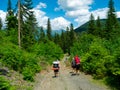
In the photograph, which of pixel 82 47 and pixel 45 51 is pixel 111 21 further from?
pixel 82 47

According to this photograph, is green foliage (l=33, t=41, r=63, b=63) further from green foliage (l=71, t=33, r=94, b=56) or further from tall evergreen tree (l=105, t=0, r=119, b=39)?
tall evergreen tree (l=105, t=0, r=119, b=39)

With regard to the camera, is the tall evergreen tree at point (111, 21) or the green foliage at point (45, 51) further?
the tall evergreen tree at point (111, 21)

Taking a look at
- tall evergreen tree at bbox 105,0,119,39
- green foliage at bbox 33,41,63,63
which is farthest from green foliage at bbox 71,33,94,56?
tall evergreen tree at bbox 105,0,119,39

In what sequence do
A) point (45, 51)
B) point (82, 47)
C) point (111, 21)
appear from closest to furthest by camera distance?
point (82, 47) → point (45, 51) → point (111, 21)

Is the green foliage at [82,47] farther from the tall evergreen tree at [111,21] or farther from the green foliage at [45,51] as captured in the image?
the tall evergreen tree at [111,21]

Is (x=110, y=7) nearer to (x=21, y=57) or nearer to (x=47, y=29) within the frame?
(x=47, y=29)

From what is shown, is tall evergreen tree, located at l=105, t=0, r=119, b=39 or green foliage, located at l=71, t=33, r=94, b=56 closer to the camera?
green foliage, located at l=71, t=33, r=94, b=56

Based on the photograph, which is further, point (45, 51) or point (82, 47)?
point (45, 51)

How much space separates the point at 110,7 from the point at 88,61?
4885cm

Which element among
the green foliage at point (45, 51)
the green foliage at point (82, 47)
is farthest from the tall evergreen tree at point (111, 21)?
the green foliage at point (82, 47)

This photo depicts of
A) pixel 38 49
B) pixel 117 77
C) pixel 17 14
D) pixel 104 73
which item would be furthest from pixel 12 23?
pixel 117 77

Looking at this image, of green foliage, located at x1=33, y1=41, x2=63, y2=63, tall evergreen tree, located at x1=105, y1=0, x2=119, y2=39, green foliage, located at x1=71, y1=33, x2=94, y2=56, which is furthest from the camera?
tall evergreen tree, located at x1=105, y1=0, x2=119, y2=39

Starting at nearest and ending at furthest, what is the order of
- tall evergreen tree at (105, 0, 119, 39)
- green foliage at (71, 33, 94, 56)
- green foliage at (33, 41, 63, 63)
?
green foliage at (71, 33, 94, 56) < green foliage at (33, 41, 63, 63) < tall evergreen tree at (105, 0, 119, 39)

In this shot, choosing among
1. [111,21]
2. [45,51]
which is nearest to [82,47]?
[45,51]
